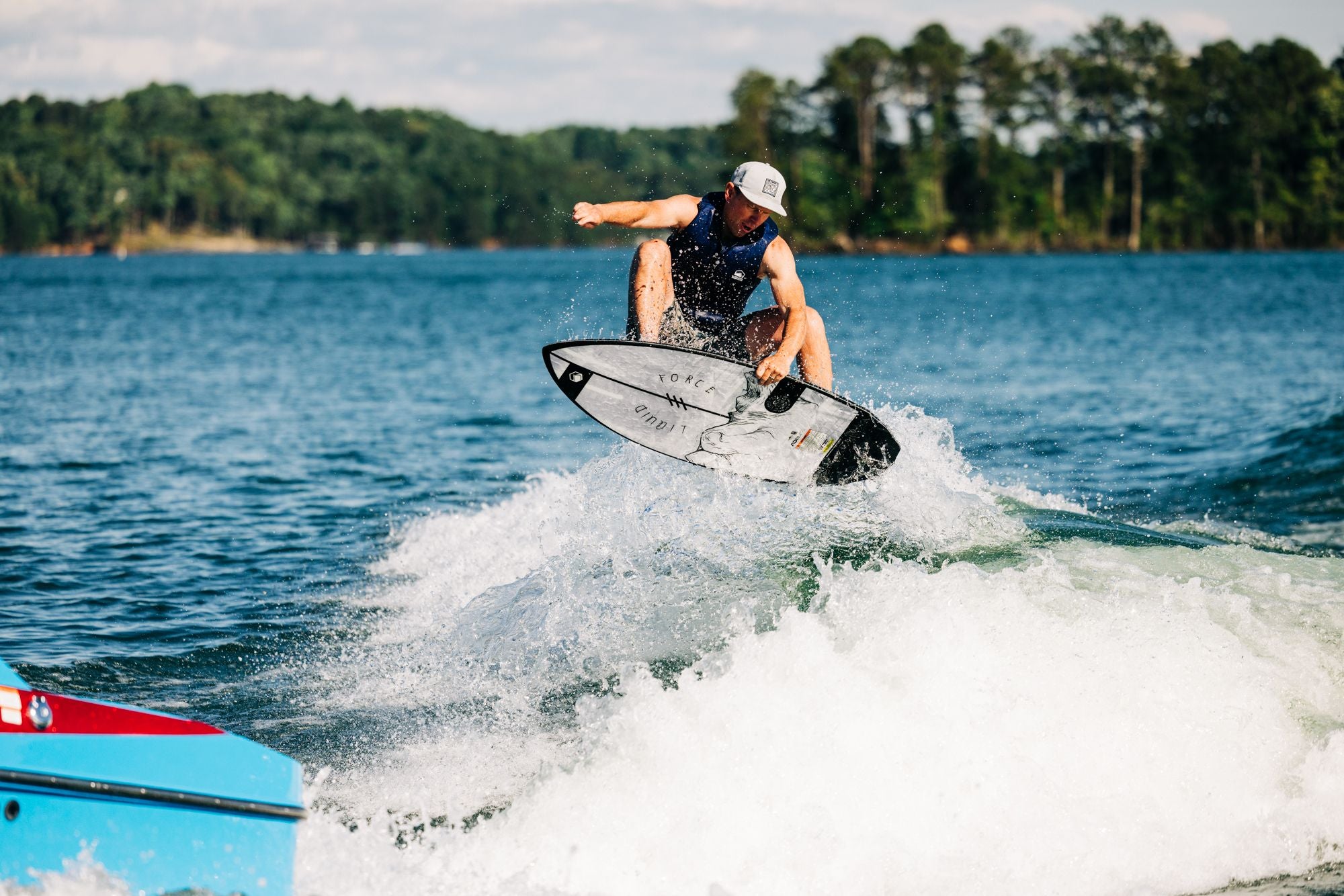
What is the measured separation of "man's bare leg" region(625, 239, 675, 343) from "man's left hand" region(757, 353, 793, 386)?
755mm

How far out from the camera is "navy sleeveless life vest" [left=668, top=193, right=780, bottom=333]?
854 cm

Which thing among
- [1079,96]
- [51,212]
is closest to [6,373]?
[1079,96]

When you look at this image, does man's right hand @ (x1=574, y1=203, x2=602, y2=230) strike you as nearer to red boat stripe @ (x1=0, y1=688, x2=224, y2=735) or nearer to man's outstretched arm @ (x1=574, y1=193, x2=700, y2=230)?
man's outstretched arm @ (x1=574, y1=193, x2=700, y2=230)

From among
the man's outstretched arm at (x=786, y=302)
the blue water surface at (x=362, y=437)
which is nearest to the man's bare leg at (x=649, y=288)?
the man's outstretched arm at (x=786, y=302)

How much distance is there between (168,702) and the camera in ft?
24.9

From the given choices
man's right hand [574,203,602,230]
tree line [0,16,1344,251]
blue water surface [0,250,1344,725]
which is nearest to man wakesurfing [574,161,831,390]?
man's right hand [574,203,602,230]

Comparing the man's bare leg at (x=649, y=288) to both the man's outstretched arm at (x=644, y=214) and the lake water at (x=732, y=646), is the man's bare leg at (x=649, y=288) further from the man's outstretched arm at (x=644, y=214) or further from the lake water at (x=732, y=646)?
the lake water at (x=732, y=646)

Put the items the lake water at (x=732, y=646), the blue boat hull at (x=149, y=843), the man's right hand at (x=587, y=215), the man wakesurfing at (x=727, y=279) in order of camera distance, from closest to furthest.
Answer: the blue boat hull at (x=149, y=843) → the lake water at (x=732, y=646) → the man's right hand at (x=587, y=215) → the man wakesurfing at (x=727, y=279)

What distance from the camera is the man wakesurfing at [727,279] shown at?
830cm

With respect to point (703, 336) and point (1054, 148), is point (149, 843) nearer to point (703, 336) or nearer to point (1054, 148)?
point (703, 336)

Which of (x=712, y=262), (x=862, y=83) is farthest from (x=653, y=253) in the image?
(x=862, y=83)

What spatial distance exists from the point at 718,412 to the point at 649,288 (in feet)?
3.23

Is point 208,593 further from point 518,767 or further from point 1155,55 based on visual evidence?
point 1155,55

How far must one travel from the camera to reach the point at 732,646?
670 cm
